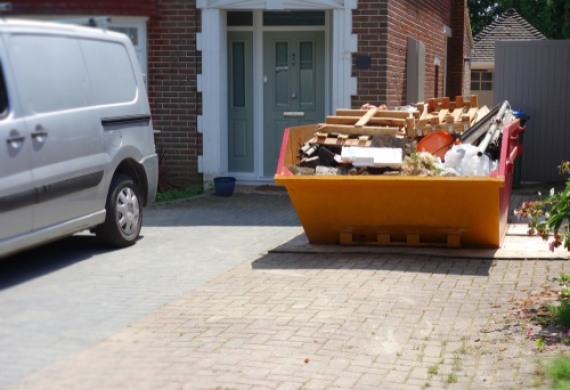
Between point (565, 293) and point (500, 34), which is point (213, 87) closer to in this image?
point (565, 293)

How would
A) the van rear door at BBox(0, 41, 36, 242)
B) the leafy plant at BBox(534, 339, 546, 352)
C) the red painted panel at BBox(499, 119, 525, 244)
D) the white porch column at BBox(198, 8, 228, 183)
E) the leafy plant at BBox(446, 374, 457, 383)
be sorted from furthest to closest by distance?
1. the white porch column at BBox(198, 8, 228, 183)
2. the red painted panel at BBox(499, 119, 525, 244)
3. the van rear door at BBox(0, 41, 36, 242)
4. the leafy plant at BBox(534, 339, 546, 352)
5. the leafy plant at BBox(446, 374, 457, 383)

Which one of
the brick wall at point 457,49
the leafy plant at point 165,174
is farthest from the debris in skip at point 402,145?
the brick wall at point 457,49

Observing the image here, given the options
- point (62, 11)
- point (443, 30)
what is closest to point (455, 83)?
point (443, 30)

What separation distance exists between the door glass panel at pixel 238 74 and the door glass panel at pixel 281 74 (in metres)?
0.58

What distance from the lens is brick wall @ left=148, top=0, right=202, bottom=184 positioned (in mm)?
14102

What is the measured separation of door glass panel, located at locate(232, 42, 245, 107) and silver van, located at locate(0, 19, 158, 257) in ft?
16.8

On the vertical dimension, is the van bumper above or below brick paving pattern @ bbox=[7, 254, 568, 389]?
above

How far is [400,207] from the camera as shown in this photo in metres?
8.69

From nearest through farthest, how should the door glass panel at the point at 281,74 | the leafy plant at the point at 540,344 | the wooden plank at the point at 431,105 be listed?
the leafy plant at the point at 540,344 → the wooden plank at the point at 431,105 → the door glass panel at the point at 281,74

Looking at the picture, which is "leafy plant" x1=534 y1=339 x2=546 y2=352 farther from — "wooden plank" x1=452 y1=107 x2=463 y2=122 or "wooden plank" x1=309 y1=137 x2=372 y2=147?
"wooden plank" x1=452 y1=107 x2=463 y2=122

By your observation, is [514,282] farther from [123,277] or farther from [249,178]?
[249,178]

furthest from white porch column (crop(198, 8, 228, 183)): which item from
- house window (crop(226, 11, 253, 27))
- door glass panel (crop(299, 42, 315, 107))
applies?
door glass panel (crop(299, 42, 315, 107))

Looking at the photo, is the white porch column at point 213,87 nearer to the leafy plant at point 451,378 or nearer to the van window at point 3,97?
the van window at point 3,97

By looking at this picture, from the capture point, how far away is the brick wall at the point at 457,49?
22781mm
